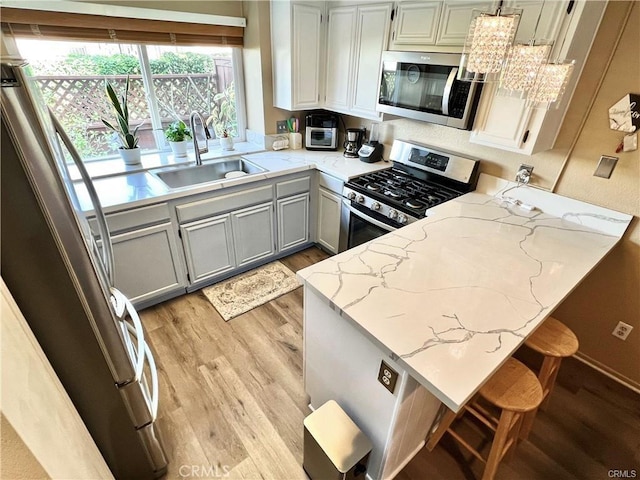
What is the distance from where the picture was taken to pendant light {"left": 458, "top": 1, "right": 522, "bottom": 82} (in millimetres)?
1218

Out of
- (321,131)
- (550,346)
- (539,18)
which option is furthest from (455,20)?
(550,346)

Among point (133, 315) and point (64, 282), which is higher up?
point (64, 282)

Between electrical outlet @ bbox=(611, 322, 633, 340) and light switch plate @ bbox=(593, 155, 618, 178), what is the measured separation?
93 centimetres

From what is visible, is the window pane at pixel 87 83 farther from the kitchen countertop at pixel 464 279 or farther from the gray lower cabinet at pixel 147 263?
the kitchen countertop at pixel 464 279

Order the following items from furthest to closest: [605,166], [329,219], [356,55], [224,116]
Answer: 1. [224,116]
2. [329,219]
3. [356,55]
4. [605,166]

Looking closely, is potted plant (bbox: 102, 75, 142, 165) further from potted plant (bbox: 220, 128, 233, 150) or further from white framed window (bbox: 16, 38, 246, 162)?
potted plant (bbox: 220, 128, 233, 150)

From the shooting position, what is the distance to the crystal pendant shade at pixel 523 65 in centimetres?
129

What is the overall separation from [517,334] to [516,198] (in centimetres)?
130

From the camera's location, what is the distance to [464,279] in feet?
4.53

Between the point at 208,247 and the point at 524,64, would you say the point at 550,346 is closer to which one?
the point at 524,64

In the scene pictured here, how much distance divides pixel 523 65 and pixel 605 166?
887mm

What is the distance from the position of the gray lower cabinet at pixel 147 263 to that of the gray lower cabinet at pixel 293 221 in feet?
2.93

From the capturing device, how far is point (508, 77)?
1394mm

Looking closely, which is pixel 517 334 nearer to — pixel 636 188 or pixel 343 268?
pixel 343 268
